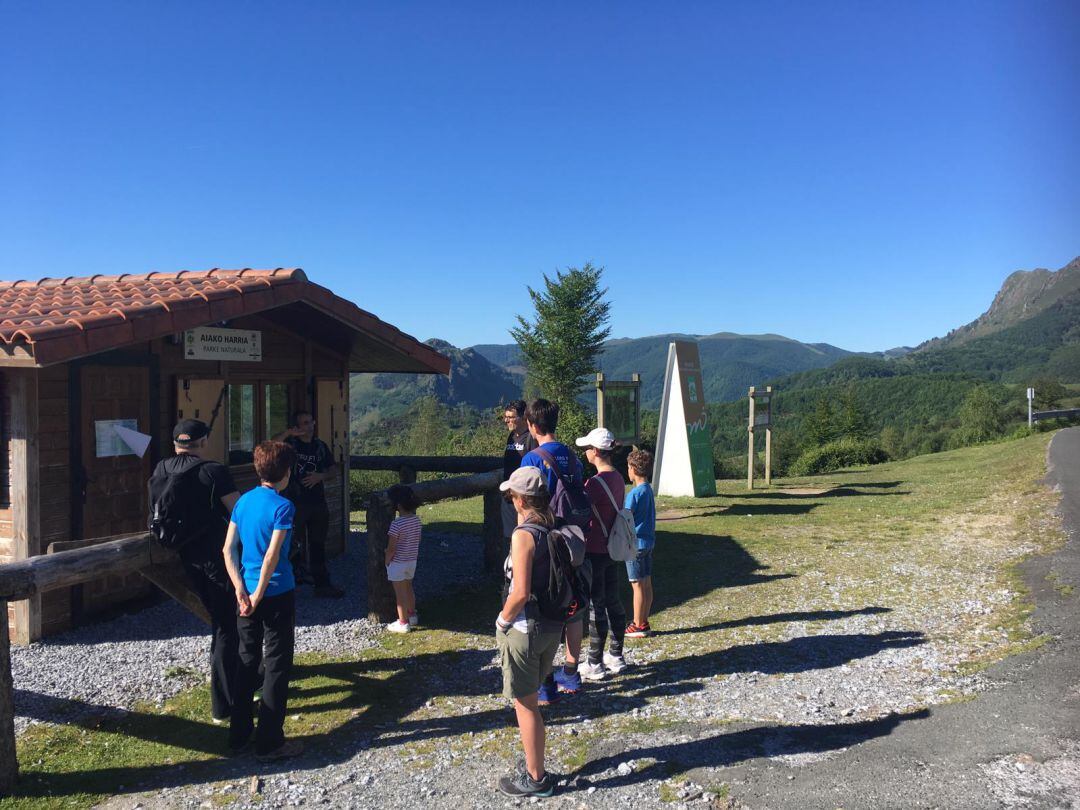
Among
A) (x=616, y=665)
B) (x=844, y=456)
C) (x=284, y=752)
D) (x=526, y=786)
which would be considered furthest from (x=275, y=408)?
(x=844, y=456)

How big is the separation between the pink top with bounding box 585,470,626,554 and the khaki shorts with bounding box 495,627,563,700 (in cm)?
142

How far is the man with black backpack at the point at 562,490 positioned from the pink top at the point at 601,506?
0.48ft

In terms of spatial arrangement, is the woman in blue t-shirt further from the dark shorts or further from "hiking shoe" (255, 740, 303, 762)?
the dark shorts

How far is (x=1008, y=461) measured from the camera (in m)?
20.5

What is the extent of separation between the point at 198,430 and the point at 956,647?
563cm

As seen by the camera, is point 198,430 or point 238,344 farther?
point 238,344

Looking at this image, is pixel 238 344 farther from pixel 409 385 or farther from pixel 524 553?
pixel 409 385

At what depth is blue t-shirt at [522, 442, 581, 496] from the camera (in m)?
4.75

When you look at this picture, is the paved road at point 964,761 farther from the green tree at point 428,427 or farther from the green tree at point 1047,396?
the green tree at point 1047,396

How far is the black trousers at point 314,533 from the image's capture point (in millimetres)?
6996

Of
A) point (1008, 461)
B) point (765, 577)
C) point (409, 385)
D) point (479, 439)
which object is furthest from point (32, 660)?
point (409, 385)

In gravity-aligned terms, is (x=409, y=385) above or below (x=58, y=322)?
above

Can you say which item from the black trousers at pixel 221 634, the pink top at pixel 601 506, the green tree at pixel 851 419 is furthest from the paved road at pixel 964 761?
the green tree at pixel 851 419

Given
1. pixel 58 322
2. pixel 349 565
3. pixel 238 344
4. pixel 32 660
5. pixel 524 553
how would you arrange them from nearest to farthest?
pixel 524 553 → pixel 58 322 → pixel 32 660 → pixel 238 344 → pixel 349 565
